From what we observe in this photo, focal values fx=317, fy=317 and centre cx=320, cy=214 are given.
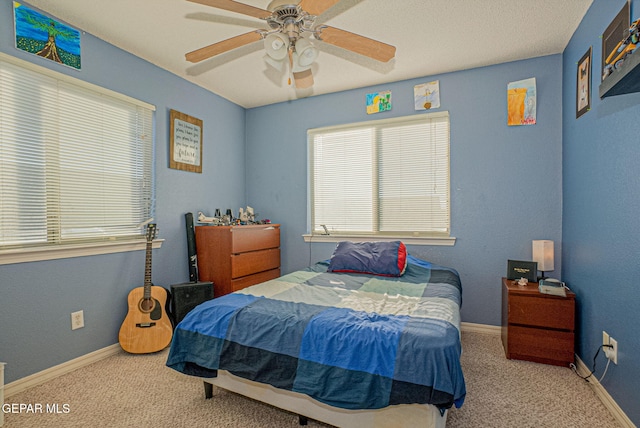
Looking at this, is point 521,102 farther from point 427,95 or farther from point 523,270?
point 523,270

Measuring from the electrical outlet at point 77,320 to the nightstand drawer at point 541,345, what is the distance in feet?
10.5

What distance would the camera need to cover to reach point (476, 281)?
9.96ft

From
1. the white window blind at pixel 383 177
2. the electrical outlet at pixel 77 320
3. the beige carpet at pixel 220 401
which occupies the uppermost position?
the white window blind at pixel 383 177

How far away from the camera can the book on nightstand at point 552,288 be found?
88.9 inches

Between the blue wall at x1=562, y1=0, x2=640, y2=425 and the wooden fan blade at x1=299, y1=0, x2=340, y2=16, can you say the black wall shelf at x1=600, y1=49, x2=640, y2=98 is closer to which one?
the blue wall at x1=562, y1=0, x2=640, y2=425

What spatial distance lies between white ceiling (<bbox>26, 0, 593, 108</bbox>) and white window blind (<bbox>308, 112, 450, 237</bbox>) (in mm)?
569

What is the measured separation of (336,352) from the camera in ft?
4.74

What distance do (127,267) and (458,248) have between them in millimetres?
3028

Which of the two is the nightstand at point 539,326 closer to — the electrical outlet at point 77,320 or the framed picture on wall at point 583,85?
the framed picture on wall at point 583,85

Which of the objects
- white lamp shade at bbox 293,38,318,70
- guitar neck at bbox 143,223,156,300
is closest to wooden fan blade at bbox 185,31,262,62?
white lamp shade at bbox 293,38,318,70

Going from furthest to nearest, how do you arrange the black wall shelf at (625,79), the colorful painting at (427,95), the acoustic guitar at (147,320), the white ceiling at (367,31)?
the colorful painting at (427,95)
the acoustic guitar at (147,320)
the white ceiling at (367,31)
the black wall shelf at (625,79)

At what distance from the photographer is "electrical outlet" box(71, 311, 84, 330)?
2.32 m

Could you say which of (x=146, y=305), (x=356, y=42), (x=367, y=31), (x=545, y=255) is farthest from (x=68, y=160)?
(x=545, y=255)

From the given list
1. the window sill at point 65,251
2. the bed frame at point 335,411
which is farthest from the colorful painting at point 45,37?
the bed frame at point 335,411
